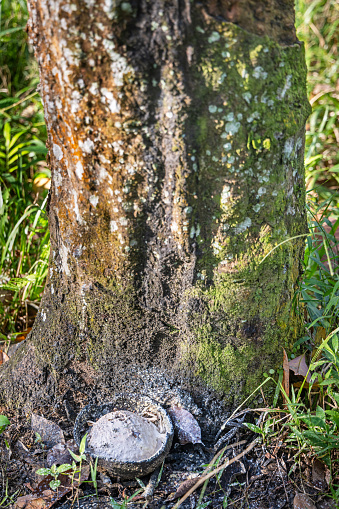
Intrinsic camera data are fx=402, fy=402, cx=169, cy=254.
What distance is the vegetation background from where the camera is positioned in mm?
1382

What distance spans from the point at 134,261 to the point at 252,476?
809 mm

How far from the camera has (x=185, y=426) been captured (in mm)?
1414

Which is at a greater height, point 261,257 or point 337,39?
point 337,39

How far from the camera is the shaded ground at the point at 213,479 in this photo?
49.3 inches

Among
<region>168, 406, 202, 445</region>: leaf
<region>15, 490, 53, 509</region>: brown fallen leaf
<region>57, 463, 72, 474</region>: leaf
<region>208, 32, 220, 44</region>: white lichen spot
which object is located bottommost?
<region>15, 490, 53, 509</region>: brown fallen leaf

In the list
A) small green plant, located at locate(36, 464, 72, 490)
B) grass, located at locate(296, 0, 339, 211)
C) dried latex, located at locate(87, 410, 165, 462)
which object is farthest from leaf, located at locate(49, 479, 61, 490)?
grass, located at locate(296, 0, 339, 211)

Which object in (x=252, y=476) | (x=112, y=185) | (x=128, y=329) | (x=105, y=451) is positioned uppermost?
(x=112, y=185)

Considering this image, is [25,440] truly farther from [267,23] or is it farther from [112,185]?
[267,23]

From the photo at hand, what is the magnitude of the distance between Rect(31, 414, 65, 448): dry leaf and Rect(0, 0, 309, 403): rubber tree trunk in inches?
3.5

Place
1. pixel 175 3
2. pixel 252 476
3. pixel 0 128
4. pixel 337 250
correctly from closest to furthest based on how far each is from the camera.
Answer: pixel 175 3 < pixel 252 476 < pixel 337 250 < pixel 0 128

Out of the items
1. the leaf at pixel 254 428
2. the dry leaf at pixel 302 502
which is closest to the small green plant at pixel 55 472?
the leaf at pixel 254 428

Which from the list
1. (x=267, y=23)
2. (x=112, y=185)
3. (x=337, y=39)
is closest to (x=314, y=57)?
(x=337, y=39)

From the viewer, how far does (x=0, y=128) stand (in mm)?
3014

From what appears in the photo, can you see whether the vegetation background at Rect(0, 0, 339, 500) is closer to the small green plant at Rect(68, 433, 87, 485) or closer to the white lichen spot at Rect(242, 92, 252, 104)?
the white lichen spot at Rect(242, 92, 252, 104)
